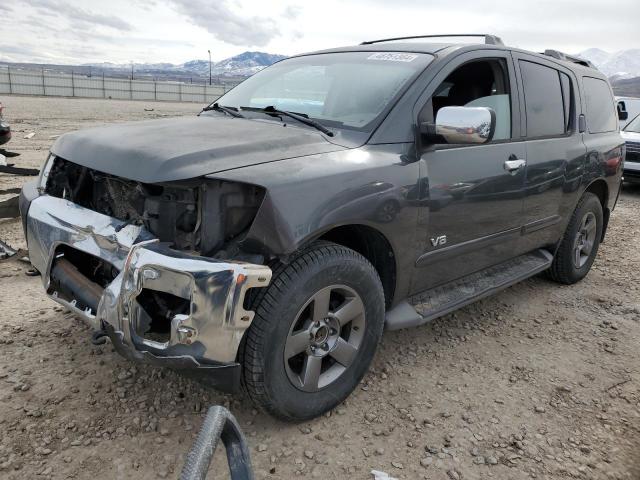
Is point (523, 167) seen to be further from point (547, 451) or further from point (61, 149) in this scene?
point (61, 149)

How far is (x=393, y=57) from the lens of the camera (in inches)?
127

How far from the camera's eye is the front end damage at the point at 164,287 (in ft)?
6.62

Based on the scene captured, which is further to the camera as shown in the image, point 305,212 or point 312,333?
point 312,333

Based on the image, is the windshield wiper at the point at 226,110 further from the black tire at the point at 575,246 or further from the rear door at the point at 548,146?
the black tire at the point at 575,246

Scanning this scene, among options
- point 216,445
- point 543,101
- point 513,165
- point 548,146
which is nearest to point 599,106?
point 543,101

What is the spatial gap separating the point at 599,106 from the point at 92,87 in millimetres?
40987

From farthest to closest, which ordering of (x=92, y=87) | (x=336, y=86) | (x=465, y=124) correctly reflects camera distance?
(x=92, y=87) < (x=336, y=86) < (x=465, y=124)

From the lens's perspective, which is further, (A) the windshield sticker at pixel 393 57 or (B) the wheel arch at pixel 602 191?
(B) the wheel arch at pixel 602 191

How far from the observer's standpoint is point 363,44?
379 centimetres

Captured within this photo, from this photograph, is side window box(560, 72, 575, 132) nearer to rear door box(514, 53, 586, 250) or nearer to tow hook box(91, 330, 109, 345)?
rear door box(514, 53, 586, 250)

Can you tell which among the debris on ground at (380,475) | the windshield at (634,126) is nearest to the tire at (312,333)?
the debris on ground at (380,475)

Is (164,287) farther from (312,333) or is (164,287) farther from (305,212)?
(312,333)

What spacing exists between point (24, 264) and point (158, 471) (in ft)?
8.83

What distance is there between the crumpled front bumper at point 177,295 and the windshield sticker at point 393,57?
1.72 m
